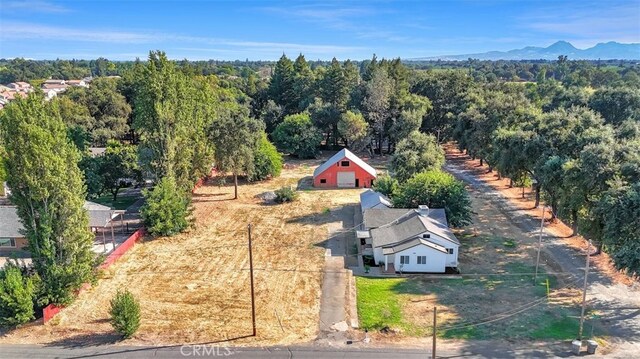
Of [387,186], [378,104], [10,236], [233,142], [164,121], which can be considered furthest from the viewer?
[378,104]

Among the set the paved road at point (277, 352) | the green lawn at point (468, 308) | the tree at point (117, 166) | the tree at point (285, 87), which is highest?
the tree at point (285, 87)

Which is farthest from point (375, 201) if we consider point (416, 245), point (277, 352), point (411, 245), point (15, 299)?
point (15, 299)

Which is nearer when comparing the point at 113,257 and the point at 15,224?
the point at 113,257

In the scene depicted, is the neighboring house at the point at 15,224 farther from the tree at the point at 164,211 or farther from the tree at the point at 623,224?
the tree at the point at 623,224

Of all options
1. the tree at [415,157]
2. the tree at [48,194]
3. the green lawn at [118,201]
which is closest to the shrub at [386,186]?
the tree at [415,157]

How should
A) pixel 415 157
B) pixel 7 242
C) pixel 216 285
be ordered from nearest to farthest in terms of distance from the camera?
pixel 216 285 < pixel 7 242 < pixel 415 157

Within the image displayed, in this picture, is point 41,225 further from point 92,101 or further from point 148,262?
point 92,101

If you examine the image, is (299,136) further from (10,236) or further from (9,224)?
(10,236)

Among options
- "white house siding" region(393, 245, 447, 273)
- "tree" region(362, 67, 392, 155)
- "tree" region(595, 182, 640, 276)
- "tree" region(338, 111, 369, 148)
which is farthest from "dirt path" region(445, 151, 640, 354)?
"tree" region(362, 67, 392, 155)
